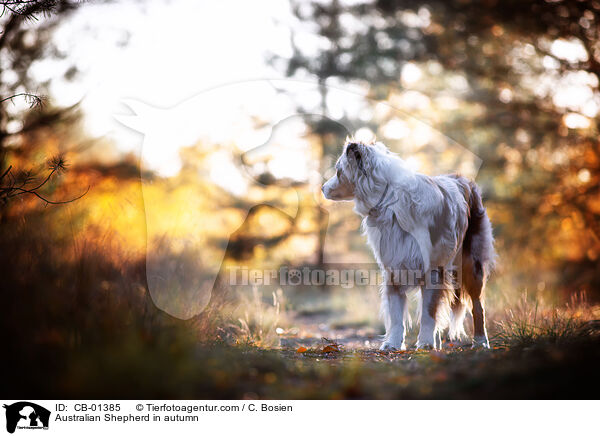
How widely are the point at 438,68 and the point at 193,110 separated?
839cm

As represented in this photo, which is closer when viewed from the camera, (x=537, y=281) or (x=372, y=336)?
(x=372, y=336)

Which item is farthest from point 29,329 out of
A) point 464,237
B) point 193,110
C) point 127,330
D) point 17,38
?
point 464,237

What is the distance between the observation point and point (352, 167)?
17.4 ft

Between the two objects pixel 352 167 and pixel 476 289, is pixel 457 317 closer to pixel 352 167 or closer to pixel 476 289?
pixel 476 289

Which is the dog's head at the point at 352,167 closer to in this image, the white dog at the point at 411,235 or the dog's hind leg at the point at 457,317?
the white dog at the point at 411,235

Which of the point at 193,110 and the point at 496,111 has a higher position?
the point at 496,111

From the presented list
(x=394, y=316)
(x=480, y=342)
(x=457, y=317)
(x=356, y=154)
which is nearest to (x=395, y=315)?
(x=394, y=316)

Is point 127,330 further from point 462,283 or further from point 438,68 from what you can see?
point 438,68

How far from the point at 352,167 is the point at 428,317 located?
197cm

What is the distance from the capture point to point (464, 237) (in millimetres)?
5625

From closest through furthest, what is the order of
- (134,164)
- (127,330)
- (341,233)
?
(127,330) < (134,164) < (341,233)

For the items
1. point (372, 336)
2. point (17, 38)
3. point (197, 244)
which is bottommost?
point (372, 336)
